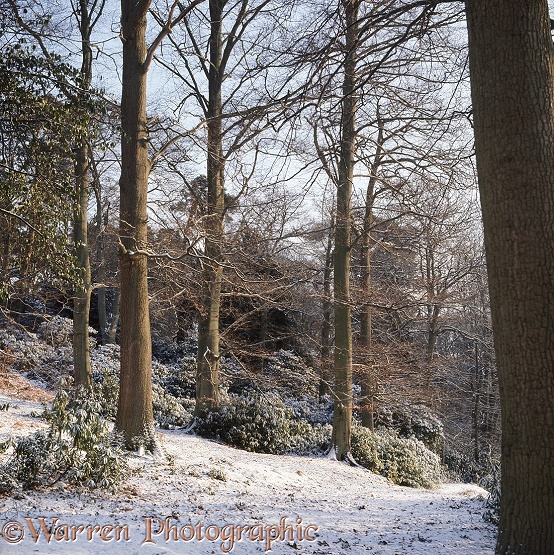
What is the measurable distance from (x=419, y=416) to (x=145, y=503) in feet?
41.7

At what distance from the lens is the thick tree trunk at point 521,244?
3512 mm

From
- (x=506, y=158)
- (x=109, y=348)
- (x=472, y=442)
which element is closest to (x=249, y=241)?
(x=506, y=158)

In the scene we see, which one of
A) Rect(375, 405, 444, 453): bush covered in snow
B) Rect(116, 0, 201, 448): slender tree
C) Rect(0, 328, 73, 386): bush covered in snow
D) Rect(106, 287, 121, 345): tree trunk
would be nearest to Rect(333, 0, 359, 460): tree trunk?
Rect(116, 0, 201, 448): slender tree

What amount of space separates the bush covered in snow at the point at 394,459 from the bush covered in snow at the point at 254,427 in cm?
114

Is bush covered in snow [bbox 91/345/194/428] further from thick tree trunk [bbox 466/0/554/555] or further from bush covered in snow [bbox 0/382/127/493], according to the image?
thick tree trunk [bbox 466/0/554/555]

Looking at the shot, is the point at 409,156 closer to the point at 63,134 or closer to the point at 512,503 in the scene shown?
the point at 63,134

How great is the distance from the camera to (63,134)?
20.0 feet

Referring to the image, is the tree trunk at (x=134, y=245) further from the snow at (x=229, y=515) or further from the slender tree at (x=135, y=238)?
the snow at (x=229, y=515)

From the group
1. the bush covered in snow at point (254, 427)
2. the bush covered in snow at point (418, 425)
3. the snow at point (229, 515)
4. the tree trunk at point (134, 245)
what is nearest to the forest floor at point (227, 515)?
the snow at point (229, 515)

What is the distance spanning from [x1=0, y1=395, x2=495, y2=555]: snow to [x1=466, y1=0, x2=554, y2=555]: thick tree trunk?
2056mm

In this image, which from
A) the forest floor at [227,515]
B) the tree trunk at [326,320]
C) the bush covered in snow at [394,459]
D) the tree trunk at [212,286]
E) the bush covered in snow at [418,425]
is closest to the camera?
the forest floor at [227,515]

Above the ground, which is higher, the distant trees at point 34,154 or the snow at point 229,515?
the distant trees at point 34,154

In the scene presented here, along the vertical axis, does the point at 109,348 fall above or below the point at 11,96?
below

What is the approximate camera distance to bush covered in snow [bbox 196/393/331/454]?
1088 cm
